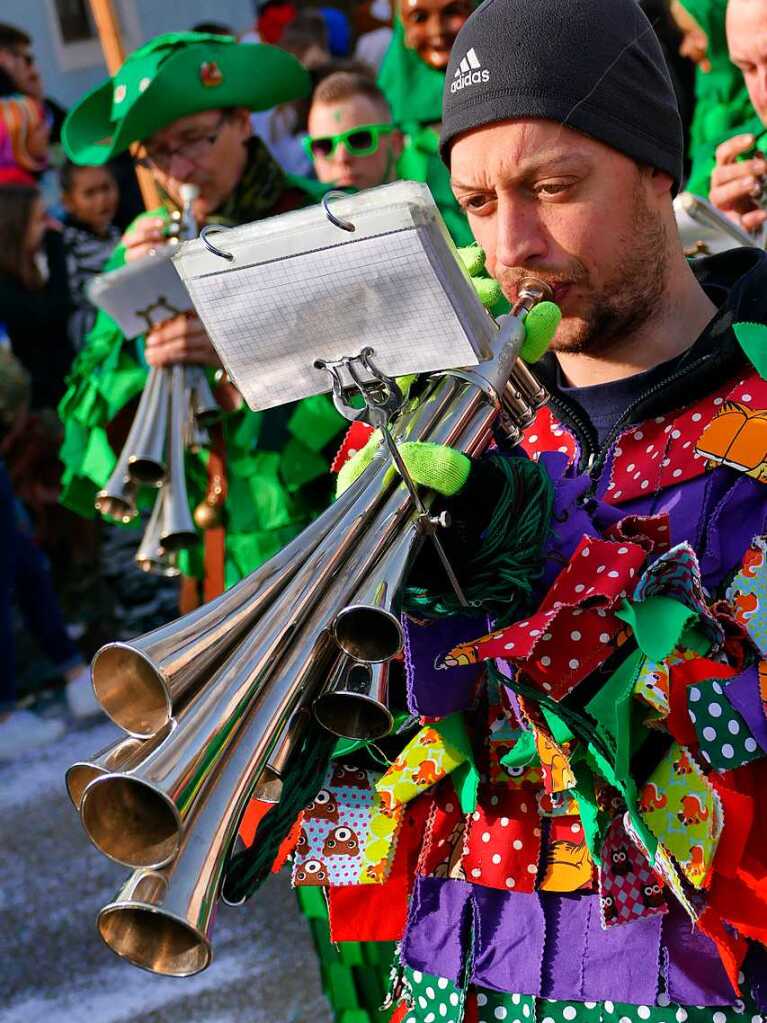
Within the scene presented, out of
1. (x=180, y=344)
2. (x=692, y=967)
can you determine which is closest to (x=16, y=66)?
(x=180, y=344)

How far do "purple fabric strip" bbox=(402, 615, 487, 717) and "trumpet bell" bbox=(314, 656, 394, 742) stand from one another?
235 millimetres

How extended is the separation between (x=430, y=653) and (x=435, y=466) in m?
0.34

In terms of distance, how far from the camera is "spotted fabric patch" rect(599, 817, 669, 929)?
64.3 inches

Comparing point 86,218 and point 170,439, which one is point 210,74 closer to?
point 170,439

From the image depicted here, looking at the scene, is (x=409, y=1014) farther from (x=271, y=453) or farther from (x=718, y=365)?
(x=271, y=453)

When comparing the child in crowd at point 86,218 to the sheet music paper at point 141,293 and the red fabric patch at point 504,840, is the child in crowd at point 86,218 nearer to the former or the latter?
the sheet music paper at point 141,293

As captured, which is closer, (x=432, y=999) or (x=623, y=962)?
(x=623, y=962)

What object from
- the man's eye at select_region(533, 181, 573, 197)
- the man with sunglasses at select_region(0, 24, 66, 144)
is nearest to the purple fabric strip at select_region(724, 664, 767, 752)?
the man's eye at select_region(533, 181, 573, 197)

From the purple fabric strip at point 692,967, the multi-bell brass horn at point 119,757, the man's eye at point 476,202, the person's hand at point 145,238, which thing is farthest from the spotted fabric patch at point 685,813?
the person's hand at point 145,238

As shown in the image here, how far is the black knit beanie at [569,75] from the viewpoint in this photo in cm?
179

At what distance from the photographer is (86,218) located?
19.9ft

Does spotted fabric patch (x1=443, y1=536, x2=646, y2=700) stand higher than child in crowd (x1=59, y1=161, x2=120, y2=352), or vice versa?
spotted fabric patch (x1=443, y1=536, x2=646, y2=700)

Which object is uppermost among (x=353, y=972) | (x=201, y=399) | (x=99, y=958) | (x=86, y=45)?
(x=201, y=399)

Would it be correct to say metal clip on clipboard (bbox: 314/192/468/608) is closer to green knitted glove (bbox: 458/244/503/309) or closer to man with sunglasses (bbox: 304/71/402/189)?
green knitted glove (bbox: 458/244/503/309)
